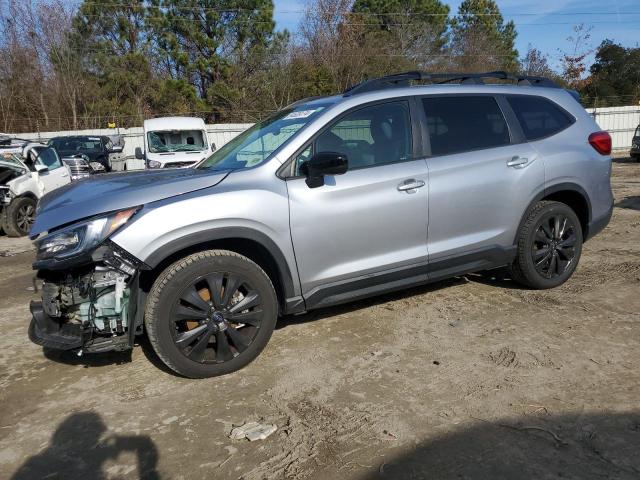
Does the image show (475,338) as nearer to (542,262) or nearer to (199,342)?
Result: (542,262)

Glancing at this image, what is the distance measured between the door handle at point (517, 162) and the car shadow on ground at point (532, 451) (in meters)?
2.22

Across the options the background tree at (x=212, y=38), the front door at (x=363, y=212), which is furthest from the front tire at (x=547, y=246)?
the background tree at (x=212, y=38)

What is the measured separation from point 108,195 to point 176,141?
1088cm

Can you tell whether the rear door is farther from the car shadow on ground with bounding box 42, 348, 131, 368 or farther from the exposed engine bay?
the car shadow on ground with bounding box 42, 348, 131, 368

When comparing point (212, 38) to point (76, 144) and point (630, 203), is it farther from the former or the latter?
point (630, 203)

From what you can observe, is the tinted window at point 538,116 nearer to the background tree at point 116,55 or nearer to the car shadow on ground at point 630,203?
the car shadow on ground at point 630,203

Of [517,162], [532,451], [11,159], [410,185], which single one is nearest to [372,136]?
[410,185]

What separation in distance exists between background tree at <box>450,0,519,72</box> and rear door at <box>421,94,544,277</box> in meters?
34.7

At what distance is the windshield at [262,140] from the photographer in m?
3.90

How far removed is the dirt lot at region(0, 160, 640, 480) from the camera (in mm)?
2598

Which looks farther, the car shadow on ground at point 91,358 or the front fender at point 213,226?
the car shadow on ground at point 91,358

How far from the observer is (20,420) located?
3117mm

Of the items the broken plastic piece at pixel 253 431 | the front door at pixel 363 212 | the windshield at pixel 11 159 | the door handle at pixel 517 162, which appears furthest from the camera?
the windshield at pixel 11 159

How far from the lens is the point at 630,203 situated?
9477 millimetres
